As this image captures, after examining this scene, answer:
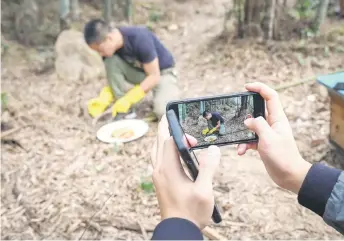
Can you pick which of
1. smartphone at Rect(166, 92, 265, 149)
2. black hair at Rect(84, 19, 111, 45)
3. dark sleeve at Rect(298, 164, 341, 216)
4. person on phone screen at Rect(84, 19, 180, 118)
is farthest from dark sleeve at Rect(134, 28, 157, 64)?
dark sleeve at Rect(298, 164, 341, 216)

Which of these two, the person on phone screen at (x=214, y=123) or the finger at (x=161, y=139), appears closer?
the finger at (x=161, y=139)

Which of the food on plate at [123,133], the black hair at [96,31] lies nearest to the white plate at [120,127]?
the food on plate at [123,133]

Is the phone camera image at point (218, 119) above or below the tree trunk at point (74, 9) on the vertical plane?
above

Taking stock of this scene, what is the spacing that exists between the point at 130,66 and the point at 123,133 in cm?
62

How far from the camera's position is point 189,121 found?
4.65 ft

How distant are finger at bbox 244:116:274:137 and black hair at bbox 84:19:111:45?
2.18 metres

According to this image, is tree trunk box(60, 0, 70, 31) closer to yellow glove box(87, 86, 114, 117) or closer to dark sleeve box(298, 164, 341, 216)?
→ yellow glove box(87, 86, 114, 117)

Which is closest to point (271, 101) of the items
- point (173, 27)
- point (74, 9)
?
point (173, 27)

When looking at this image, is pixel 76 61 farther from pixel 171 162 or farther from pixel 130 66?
pixel 171 162

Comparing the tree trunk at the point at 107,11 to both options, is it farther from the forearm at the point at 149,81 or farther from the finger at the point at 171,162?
the finger at the point at 171,162

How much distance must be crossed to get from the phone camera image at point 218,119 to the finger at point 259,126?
0.06m

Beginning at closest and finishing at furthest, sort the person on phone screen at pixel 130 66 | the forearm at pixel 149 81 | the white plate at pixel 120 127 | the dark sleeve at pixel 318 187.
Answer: the dark sleeve at pixel 318 187 < the white plate at pixel 120 127 < the person on phone screen at pixel 130 66 < the forearm at pixel 149 81

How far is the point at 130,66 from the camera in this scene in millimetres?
3787

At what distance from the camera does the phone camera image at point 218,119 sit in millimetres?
1395
